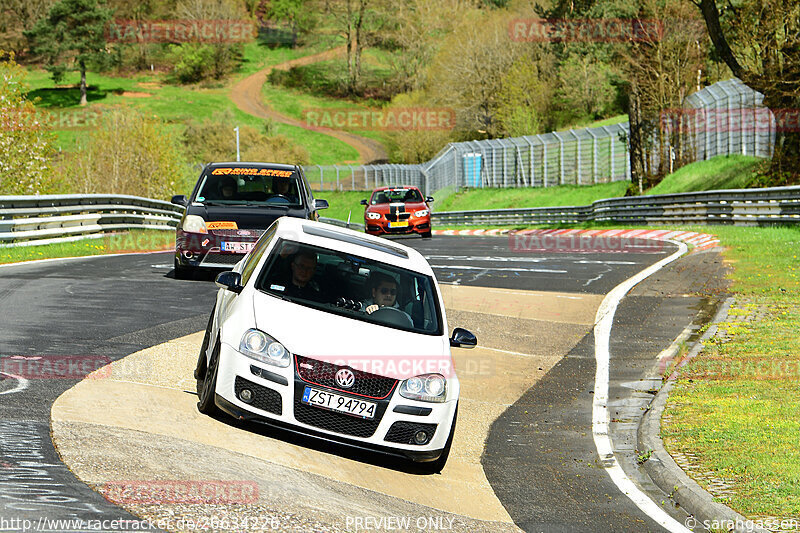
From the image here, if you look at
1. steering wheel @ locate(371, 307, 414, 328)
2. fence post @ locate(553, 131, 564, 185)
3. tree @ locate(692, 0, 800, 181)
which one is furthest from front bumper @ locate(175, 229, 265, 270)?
fence post @ locate(553, 131, 564, 185)

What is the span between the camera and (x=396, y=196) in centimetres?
3166

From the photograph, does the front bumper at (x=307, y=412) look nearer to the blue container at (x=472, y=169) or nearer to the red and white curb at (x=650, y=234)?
the red and white curb at (x=650, y=234)

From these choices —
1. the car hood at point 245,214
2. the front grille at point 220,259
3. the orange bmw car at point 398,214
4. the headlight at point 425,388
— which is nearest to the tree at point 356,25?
the orange bmw car at point 398,214

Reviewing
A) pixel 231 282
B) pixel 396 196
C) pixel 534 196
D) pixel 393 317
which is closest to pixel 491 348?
pixel 393 317

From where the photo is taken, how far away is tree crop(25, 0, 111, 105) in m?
113

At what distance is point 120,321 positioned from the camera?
1268 cm

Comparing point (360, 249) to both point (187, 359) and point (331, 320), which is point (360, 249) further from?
point (187, 359)

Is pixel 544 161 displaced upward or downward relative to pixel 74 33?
downward

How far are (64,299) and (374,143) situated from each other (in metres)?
103

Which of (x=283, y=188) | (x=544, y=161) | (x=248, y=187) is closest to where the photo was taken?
(x=283, y=188)

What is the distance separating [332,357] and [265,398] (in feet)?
1.89

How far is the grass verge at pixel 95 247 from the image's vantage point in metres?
21.0

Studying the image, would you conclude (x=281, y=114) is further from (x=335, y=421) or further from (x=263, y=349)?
(x=335, y=421)

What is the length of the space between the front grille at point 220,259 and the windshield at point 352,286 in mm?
6930
